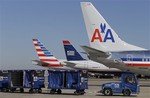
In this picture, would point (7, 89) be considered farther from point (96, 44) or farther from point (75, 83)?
point (96, 44)

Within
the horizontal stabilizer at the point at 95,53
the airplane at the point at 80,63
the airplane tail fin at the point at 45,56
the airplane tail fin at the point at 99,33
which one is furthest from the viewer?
the airplane tail fin at the point at 45,56

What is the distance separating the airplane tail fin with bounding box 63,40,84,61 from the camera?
55588 mm

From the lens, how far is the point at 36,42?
61281mm

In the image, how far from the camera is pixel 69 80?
2719 centimetres

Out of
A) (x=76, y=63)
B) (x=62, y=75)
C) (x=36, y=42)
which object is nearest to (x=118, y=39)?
(x=62, y=75)

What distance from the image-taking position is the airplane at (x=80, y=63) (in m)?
55.2

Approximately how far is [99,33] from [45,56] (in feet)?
83.8

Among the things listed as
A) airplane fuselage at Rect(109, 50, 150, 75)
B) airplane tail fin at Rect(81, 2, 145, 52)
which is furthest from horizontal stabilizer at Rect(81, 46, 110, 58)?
airplane tail fin at Rect(81, 2, 145, 52)

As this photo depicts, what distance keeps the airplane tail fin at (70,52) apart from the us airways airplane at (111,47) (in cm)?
1603

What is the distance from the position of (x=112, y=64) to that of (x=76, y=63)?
686 inches

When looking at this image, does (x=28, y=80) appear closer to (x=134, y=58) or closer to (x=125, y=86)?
(x=125, y=86)

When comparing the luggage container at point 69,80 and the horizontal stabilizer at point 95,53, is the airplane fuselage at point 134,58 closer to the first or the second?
the horizontal stabilizer at point 95,53

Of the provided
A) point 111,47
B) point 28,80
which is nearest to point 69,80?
point 28,80

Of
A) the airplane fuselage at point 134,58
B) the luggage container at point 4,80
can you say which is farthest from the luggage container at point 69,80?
the airplane fuselage at point 134,58
